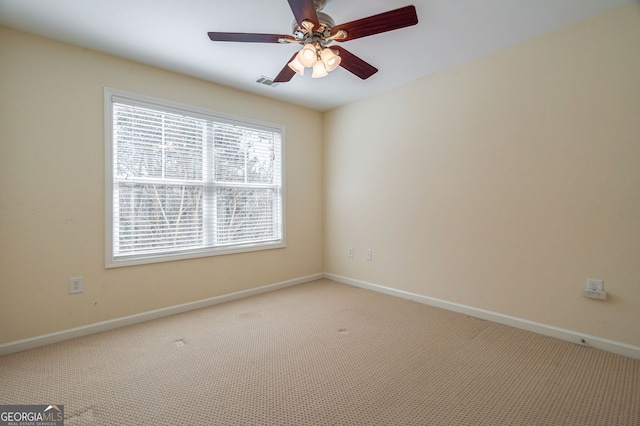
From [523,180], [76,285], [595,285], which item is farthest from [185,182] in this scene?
[595,285]

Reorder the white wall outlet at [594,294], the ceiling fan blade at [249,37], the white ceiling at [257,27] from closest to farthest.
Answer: the ceiling fan blade at [249,37], the white ceiling at [257,27], the white wall outlet at [594,294]

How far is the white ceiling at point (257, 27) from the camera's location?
2.01 metres

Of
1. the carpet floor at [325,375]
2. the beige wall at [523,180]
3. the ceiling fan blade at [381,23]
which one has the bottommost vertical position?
the carpet floor at [325,375]

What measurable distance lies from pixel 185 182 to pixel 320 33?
204 centimetres

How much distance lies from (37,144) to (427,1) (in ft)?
10.2

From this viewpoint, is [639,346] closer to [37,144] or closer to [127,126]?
[127,126]

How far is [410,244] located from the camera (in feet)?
11.0

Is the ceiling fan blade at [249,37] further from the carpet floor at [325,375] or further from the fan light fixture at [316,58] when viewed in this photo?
the carpet floor at [325,375]

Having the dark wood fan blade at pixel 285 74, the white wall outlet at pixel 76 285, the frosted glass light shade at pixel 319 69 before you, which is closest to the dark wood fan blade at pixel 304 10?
the frosted glass light shade at pixel 319 69

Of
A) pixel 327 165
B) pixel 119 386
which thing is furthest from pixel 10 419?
pixel 327 165

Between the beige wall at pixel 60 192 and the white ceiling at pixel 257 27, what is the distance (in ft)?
0.65

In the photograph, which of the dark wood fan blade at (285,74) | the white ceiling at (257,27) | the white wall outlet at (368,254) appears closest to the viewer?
the white ceiling at (257,27)

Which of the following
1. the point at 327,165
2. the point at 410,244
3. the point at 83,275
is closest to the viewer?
the point at 83,275

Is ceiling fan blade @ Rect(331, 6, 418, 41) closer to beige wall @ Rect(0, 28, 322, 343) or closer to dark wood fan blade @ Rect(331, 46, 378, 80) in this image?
dark wood fan blade @ Rect(331, 46, 378, 80)
